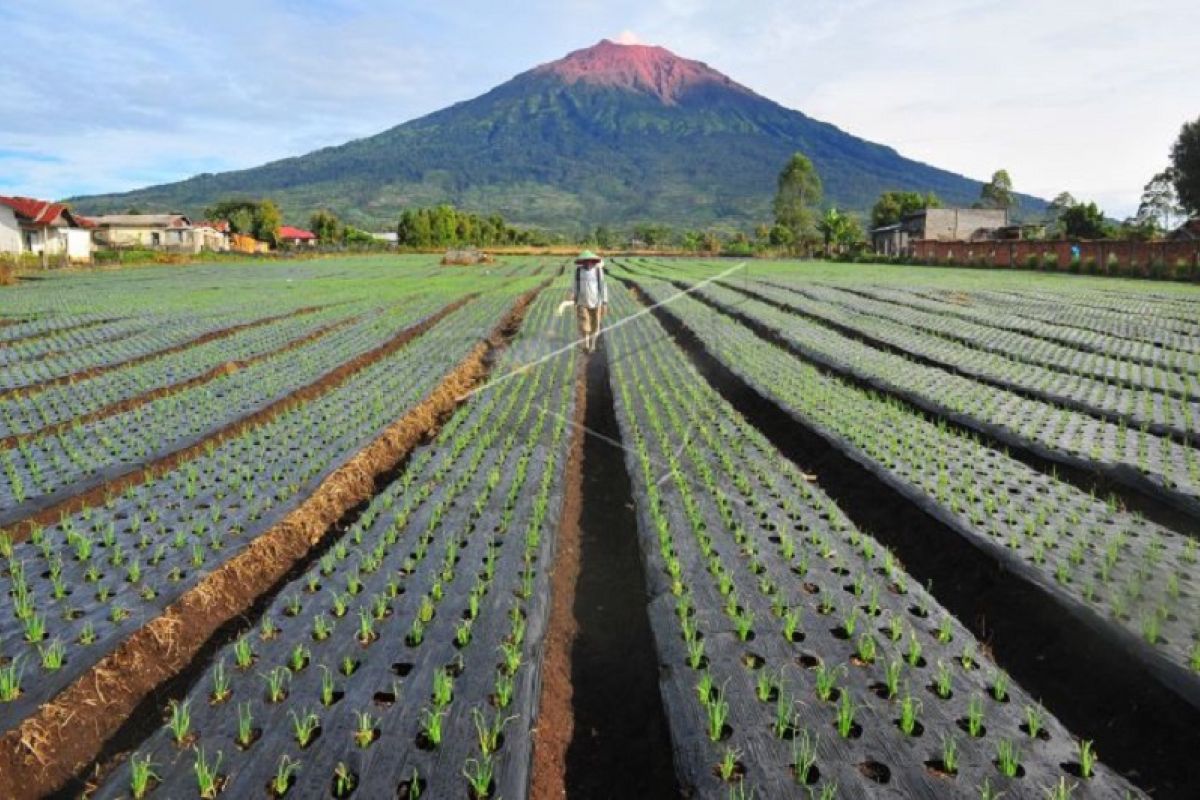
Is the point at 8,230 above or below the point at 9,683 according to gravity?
above

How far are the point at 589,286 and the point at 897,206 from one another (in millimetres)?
85666

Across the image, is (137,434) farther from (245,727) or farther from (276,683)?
(245,727)

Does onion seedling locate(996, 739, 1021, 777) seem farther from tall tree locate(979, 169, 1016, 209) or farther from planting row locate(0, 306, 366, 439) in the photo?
tall tree locate(979, 169, 1016, 209)

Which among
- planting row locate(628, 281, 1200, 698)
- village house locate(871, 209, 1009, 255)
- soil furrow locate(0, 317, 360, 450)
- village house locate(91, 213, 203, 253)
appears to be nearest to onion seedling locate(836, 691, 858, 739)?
planting row locate(628, 281, 1200, 698)

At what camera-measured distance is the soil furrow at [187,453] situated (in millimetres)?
A: 6865

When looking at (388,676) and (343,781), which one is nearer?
(343,781)

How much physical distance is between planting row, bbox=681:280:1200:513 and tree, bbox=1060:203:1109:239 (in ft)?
192

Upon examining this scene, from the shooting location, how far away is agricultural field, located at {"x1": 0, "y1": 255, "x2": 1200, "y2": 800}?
140 inches

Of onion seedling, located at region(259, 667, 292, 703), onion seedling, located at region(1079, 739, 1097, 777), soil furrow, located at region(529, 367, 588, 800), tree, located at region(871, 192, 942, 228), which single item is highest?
tree, located at region(871, 192, 942, 228)

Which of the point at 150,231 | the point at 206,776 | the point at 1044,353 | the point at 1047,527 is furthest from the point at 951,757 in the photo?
the point at 150,231

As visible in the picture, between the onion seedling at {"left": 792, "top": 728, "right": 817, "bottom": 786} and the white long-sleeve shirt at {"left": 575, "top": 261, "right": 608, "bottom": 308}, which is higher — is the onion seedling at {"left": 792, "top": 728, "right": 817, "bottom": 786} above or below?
below

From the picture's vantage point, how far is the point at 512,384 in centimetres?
1258

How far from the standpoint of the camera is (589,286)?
14.9 metres

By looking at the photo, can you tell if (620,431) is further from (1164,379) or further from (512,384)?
(1164,379)
